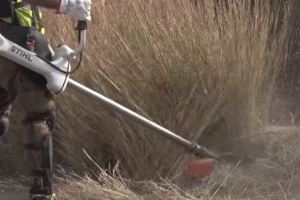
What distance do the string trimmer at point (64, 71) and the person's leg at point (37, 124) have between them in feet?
0.42

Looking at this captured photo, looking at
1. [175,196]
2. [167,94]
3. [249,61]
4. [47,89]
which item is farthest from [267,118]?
[47,89]

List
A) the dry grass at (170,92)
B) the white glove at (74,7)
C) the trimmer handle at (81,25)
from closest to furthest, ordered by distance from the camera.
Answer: the white glove at (74,7)
the trimmer handle at (81,25)
the dry grass at (170,92)

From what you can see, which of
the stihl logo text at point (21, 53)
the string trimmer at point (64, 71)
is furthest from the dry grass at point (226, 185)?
the stihl logo text at point (21, 53)

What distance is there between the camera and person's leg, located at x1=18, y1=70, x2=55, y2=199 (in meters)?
4.55

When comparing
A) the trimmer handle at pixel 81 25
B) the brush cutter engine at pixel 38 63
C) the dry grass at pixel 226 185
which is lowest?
the dry grass at pixel 226 185

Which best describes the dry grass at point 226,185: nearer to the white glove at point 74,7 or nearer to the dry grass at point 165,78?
the dry grass at point 165,78

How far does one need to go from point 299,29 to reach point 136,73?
93.2 inches

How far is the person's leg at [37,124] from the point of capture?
4547 millimetres

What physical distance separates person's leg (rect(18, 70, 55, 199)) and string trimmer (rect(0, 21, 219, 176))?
127 millimetres

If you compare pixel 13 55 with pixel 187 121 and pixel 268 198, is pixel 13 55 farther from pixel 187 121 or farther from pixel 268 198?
pixel 268 198

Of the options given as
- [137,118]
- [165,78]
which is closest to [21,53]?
[137,118]

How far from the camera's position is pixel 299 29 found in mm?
7043

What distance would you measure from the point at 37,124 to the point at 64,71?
39 cm

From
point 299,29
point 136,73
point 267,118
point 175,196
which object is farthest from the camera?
point 299,29
